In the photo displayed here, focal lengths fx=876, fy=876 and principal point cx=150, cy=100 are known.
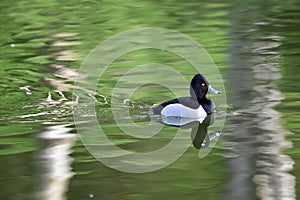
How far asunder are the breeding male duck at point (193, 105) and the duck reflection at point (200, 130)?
77mm

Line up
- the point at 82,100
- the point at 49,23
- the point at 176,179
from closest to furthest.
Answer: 1. the point at 176,179
2. the point at 82,100
3. the point at 49,23

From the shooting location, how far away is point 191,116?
1160 cm

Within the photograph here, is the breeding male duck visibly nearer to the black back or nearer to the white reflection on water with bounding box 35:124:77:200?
the black back

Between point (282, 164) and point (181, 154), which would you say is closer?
point (282, 164)

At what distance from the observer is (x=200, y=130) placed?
1098 centimetres

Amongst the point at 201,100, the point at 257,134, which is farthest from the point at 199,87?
the point at 257,134

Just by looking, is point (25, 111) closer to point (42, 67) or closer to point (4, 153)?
point (4, 153)

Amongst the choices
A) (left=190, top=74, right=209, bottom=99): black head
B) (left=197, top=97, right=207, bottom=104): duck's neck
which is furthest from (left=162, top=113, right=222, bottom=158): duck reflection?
(left=190, top=74, right=209, bottom=99): black head

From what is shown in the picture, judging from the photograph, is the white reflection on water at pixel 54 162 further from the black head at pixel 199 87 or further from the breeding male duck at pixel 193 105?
the black head at pixel 199 87

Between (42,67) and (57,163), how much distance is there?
5844 millimetres

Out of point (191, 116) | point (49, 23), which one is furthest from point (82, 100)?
point (49, 23)

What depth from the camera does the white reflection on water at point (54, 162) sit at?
844cm

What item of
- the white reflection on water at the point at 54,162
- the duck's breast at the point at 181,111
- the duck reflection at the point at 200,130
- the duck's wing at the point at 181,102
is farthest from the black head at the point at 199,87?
the white reflection on water at the point at 54,162

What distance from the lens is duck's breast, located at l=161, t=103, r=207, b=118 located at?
11.4 metres
